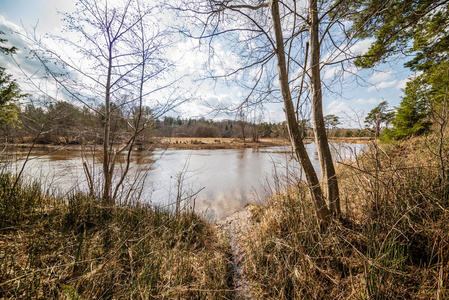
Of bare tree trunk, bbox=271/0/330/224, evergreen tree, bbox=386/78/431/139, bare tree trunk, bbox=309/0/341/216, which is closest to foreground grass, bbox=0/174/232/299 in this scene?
bare tree trunk, bbox=271/0/330/224

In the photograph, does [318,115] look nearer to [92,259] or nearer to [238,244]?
[238,244]

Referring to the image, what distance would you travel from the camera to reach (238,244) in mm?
3150

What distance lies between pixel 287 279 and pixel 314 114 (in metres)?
2.16

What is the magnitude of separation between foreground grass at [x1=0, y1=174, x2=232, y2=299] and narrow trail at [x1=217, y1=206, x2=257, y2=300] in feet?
0.50

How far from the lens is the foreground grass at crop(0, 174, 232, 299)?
1531mm

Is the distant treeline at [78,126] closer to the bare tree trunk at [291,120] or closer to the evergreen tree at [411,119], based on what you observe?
the bare tree trunk at [291,120]

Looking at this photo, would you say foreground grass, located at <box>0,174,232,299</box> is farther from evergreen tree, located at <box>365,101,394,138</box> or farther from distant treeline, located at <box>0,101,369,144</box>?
evergreen tree, located at <box>365,101,394,138</box>

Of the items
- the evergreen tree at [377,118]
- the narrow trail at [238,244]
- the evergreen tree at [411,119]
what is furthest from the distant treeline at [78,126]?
the evergreen tree at [411,119]

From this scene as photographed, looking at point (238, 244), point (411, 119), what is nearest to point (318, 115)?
point (238, 244)

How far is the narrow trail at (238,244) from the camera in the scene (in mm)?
2086

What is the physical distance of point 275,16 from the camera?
227 centimetres

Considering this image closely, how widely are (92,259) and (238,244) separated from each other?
2.52 m

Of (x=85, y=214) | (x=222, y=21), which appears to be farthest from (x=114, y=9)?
(x=85, y=214)

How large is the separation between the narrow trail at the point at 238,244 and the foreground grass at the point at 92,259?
0.50 feet
